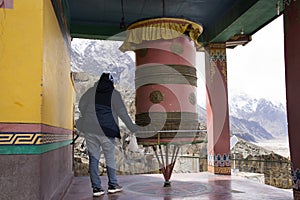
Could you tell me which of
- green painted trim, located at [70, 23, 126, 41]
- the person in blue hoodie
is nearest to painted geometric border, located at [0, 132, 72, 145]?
the person in blue hoodie

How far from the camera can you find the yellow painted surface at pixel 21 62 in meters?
2.13

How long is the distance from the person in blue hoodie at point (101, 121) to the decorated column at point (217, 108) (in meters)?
2.76

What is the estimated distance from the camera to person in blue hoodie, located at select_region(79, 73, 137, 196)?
3.65m

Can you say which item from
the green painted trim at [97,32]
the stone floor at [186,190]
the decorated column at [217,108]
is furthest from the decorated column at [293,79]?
the green painted trim at [97,32]

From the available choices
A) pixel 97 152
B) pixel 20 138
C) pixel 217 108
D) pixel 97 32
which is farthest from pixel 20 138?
pixel 217 108

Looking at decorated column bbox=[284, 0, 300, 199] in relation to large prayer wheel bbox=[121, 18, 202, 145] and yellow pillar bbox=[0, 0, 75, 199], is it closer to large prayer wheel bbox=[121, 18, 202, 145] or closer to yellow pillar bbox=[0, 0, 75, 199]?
large prayer wheel bbox=[121, 18, 202, 145]

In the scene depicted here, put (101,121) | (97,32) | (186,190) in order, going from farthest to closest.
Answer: (97,32), (186,190), (101,121)

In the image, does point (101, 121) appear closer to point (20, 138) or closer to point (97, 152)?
point (97, 152)

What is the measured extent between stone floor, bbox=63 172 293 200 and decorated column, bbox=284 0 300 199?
1.84ft

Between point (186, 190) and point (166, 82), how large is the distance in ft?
4.69

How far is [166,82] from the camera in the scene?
3.94 meters

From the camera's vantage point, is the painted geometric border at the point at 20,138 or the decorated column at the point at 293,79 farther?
the decorated column at the point at 293,79

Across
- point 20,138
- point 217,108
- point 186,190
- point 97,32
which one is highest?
point 97,32

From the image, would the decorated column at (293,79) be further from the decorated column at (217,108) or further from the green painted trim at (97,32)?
the green painted trim at (97,32)
